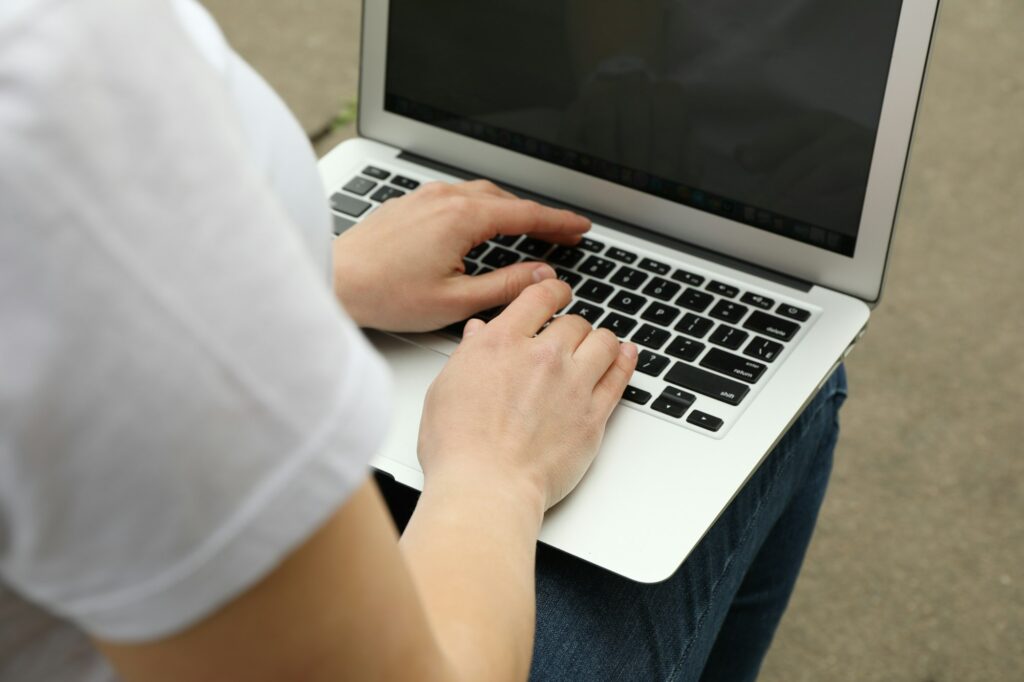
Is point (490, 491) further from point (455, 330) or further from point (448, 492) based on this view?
point (455, 330)

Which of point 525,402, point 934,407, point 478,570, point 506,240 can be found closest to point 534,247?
point 506,240

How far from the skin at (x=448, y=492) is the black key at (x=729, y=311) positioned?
3.9 inches

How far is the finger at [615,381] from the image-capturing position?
76cm

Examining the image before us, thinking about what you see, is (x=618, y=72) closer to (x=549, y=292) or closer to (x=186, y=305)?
(x=549, y=292)

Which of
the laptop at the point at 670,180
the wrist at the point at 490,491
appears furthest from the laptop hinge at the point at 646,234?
the wrist at the point at 490,491

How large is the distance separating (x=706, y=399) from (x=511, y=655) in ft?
0.94

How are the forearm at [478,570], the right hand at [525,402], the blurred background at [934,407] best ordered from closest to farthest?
the forearm at [478,570] → the right hand at [525,402] → the blurred background at [934,407]

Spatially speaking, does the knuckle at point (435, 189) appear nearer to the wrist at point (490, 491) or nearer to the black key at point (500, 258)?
the black key at point (500, 258)

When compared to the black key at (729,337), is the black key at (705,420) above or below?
below

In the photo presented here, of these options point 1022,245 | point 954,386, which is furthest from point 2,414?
point 1022,245

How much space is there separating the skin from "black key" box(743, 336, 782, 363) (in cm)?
9

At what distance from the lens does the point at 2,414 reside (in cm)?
33

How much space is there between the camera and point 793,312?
2.86 feet

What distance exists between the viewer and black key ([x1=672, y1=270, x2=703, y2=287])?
2.96ft
